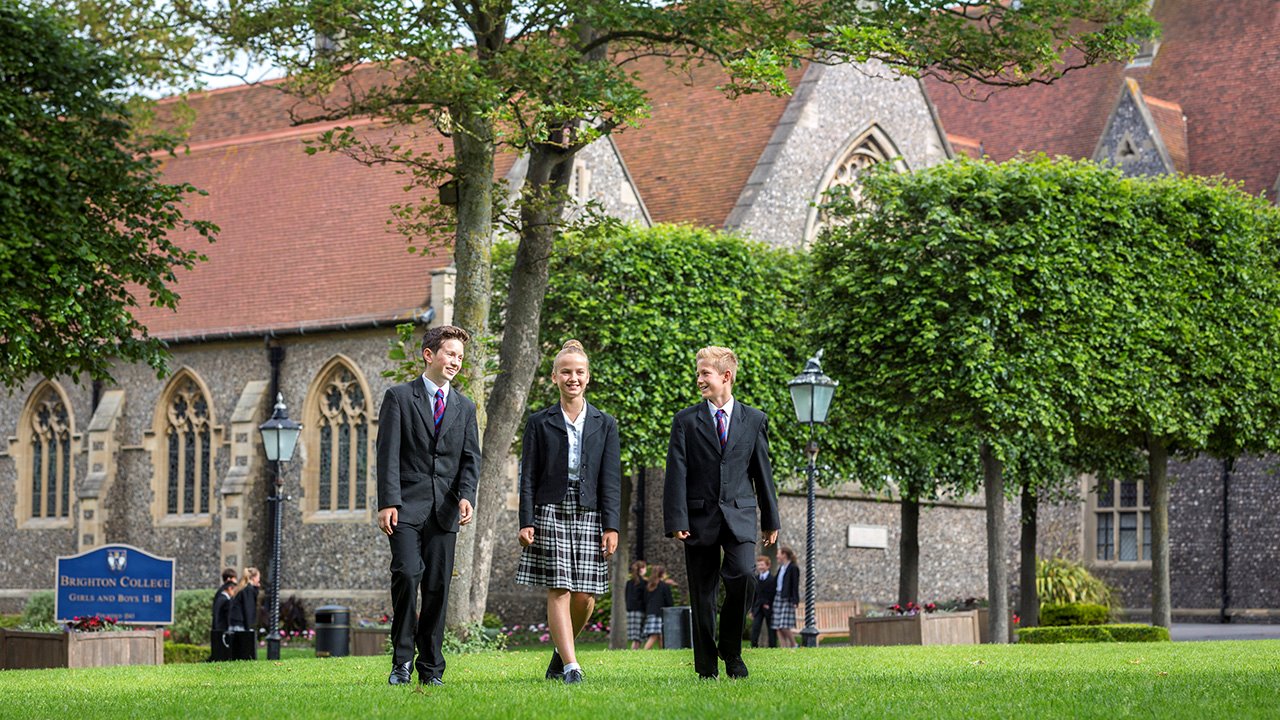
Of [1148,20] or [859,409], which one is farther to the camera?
[859,409]

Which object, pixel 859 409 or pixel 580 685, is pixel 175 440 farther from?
pixel 580 685

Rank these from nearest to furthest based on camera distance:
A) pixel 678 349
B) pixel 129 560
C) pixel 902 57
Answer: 1. pixel 902 57
2. pixel 129 560
3. pixel 678 349

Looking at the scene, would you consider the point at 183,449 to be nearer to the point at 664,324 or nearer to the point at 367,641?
the point at 664,324

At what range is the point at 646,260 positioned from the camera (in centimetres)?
2688

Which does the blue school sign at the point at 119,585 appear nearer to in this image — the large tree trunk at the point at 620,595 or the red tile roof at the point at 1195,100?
the large tree trunk at the point at 620,595

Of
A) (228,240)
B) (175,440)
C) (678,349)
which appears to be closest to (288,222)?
(228,240)

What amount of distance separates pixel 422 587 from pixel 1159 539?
16205mm

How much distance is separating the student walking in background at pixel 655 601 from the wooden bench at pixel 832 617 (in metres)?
5.59

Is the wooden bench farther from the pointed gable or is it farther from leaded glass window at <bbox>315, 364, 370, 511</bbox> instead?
the pointed gable

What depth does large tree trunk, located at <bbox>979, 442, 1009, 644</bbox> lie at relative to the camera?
859 inches

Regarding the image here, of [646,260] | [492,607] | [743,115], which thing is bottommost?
[492,607]

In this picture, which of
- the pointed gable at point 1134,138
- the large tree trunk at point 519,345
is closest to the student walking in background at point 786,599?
the large tree trunk at point 519,345

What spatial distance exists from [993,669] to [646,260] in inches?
610

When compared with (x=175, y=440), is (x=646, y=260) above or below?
above
